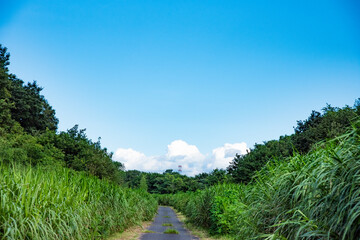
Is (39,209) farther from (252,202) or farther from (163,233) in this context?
(163,233)

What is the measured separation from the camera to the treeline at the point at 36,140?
19.1 m

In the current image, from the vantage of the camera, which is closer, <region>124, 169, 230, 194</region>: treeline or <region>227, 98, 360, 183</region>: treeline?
<region>227, 98, 360, 183</region>: treeline

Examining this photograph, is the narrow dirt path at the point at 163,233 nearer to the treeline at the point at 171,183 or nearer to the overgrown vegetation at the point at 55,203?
the overgrown vegetation at the point at 55,203

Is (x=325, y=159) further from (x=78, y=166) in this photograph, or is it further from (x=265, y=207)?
(x=78, y=166)

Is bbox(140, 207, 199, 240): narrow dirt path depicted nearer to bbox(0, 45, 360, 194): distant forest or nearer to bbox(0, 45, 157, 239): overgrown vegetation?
bbox(0, 45, 157, 239): overgrown vegetation

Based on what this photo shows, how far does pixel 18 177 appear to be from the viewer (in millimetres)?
4902

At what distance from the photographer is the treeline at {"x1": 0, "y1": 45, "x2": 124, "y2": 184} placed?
19.1 metres

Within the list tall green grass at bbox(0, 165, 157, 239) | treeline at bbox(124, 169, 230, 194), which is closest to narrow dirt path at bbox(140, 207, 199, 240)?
tall green grass at bbox(0, 165, 157, 239)

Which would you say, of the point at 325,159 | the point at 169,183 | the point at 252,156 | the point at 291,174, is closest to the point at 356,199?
the point at 325,159

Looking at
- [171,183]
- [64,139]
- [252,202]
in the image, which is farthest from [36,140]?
[171,183]

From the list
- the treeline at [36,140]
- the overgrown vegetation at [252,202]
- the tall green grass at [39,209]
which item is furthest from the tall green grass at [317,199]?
the treeline at [36,140]

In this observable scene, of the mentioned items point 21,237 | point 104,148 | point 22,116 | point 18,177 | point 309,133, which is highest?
point 22,116

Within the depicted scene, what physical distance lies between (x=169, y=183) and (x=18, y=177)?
215 feet

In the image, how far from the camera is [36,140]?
23.5 m
